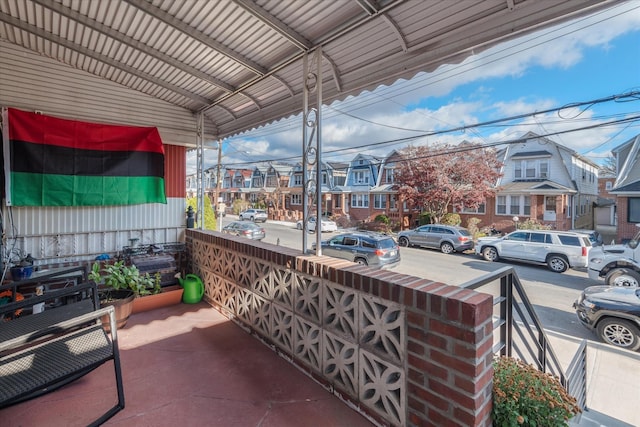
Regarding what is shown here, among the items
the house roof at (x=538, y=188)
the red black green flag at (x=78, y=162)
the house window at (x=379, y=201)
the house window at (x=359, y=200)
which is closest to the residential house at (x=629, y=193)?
the house roof at (x=538, y=188)

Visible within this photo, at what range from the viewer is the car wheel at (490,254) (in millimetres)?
10055

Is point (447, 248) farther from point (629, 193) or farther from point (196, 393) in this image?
point (196, 393)

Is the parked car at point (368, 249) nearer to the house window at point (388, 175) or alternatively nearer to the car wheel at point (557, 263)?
the car wheel at point (557, 263)

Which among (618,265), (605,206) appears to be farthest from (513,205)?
(605,206)

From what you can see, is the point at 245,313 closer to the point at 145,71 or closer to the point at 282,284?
the point at 282,284

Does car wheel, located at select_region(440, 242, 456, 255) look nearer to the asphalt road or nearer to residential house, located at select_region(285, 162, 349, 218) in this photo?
the asphalt road

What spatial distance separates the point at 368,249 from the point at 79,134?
22.4 ft

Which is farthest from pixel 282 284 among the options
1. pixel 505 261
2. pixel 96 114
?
pixel 505 261

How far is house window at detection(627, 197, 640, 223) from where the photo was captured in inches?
482

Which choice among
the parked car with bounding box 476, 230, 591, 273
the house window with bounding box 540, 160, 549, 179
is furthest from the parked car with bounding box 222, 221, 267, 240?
the house window with bounding box 540, 160, 549, 179

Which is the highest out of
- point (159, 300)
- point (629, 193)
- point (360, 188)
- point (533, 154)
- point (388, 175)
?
point (533, 154)

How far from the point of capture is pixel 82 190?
379cm

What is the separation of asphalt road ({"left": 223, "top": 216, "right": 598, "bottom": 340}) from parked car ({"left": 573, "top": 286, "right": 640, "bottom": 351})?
386 millimetres

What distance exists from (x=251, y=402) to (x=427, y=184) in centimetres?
1470
